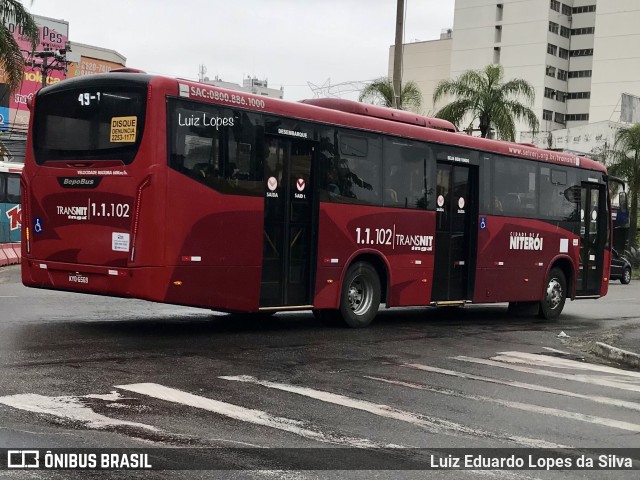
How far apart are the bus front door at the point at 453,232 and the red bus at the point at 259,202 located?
0.03 m

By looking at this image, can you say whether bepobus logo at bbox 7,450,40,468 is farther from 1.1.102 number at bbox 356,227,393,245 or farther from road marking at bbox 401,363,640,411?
1.1.102 number at bbox 356,227,393,245

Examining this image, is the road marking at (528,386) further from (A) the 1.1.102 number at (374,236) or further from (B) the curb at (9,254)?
(B) the curb at (9,254)

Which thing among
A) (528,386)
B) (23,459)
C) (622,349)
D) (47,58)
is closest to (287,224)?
(528,386)

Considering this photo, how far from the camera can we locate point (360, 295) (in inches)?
567

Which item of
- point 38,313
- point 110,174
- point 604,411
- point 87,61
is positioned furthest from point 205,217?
point 87,61

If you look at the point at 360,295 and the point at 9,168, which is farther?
the point at 9,168

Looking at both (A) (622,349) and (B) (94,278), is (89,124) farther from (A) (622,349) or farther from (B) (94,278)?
(A) (622,349)

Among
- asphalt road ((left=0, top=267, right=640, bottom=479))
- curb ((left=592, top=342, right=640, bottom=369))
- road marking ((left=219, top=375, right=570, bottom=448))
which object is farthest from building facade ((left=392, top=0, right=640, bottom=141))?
road marking ((left=219, top=375, right=570, bottom=448))

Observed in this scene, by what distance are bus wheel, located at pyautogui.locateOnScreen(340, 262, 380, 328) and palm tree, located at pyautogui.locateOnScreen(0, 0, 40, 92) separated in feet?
44.9

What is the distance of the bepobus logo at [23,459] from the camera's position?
5531 mm

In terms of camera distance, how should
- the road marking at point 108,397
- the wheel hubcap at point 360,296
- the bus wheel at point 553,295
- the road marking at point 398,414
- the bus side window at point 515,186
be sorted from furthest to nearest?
the bus wheel at point 553,295 < the bus side window at point 515,186 < the wheel hubcap at point 360,296 < the road marking at point 108,397 < the road marking at point 398,414

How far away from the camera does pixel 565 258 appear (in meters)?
18.8

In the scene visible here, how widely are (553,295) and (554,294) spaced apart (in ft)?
0.15

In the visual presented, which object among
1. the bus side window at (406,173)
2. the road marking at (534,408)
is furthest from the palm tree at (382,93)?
the road marking at (534,408)
